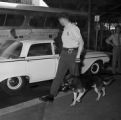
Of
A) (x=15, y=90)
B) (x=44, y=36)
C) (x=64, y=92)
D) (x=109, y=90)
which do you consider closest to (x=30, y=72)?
(x=15, y=90)

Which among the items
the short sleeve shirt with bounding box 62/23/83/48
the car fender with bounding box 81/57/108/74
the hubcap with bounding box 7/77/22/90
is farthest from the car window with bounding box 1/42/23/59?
the car fender with bounding box 81/57/108/74

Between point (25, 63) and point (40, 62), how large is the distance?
48 centimetres

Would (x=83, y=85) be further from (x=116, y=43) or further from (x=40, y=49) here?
(x=116, y=43)

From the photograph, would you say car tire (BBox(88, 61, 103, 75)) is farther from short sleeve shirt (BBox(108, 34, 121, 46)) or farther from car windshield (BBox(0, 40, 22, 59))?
car windshield (BBox(0, 40, 22, 59))

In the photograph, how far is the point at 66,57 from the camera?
6027 mm

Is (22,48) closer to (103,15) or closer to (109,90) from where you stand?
(109,90)

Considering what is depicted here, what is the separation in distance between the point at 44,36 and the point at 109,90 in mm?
8576

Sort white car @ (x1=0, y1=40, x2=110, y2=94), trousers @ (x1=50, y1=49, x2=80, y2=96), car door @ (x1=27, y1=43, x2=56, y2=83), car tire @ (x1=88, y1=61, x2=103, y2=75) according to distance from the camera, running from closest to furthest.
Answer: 1. trousers @ (x1=50, y1=49, x2=80, y2=96)
2. white car @ (x1=0, y1=40, x2=110, y2=94)
3. car door @ (x1=27, y1=43, x2=56, y2=83)
4. car tire @ (x1=88, y1=61, x2=103, y2=75)

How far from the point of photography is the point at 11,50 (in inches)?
288

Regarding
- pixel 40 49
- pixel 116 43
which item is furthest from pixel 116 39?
pixel 40 49

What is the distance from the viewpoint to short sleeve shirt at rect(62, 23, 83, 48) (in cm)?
583

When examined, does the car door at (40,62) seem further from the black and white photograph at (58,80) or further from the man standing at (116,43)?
the man standing at (116,43)

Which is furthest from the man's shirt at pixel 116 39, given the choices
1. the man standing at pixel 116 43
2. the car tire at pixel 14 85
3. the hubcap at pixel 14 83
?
the hubcap at pixel 14 83

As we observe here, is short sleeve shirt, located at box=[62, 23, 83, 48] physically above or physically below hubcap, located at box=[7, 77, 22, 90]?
above
